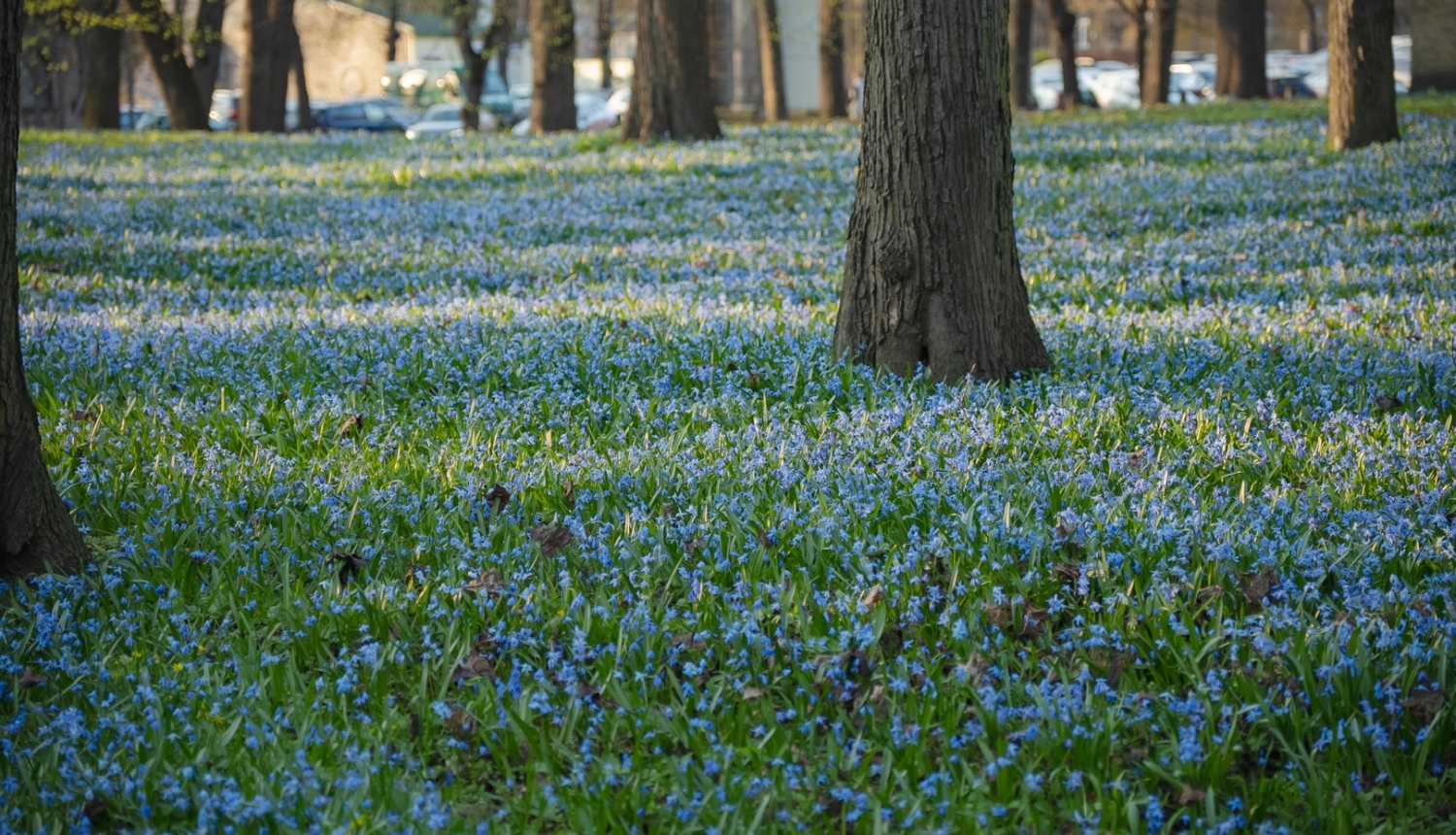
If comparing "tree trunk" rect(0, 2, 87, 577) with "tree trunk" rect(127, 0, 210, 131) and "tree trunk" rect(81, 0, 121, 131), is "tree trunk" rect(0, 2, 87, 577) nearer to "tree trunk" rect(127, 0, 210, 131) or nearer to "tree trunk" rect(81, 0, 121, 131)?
"tree trunk" rect(127, 0, 210, 131)

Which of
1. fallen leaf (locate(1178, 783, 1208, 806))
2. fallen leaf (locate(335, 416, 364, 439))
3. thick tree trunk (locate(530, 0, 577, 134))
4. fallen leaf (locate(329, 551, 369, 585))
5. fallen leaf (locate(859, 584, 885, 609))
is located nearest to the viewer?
fallen leaf (locate(1178, 783, 1208, 806))

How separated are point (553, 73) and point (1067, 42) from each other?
12081 millimetres

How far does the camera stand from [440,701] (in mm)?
3035

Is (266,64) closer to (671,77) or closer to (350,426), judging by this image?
(671,77)

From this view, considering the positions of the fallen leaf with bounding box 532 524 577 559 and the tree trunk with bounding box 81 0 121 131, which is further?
the tree trunk with bounding box 81 0 121 131

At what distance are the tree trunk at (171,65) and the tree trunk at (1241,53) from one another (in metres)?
21.4

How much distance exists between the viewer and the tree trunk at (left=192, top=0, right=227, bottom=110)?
1017 inches

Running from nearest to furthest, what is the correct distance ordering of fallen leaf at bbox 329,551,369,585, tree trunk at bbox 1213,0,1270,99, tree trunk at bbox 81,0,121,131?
fallen leaf at bbox 329,551,369,585, tree trunk at bbox 81,0,121,131, tree trunk at bbox 1213,0,1270,99

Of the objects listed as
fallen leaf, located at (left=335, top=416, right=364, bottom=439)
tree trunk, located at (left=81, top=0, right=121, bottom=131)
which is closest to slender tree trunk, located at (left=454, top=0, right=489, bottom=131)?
Result: tree trunk, located at (left=81, top=0, right=121, bottom=131)

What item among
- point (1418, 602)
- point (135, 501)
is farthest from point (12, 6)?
point (1418, 602)

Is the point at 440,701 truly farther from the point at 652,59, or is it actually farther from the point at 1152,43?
the point at 1152,43

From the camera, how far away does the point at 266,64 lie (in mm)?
25703

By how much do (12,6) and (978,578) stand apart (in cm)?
319

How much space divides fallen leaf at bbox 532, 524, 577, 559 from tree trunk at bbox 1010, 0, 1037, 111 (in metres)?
23.4
